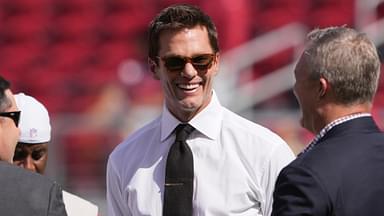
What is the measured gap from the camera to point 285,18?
8680 mm

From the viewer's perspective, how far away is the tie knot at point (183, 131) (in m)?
3.39

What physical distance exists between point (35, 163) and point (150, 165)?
60 cm

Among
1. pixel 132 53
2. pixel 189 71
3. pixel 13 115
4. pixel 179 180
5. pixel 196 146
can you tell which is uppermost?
pixel 132 53

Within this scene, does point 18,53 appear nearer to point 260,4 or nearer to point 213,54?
point 260,4

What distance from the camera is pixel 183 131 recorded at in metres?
3.40

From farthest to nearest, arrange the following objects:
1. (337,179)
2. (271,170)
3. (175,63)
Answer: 1. (175,63)
2. (271,170)
3. (337,179)

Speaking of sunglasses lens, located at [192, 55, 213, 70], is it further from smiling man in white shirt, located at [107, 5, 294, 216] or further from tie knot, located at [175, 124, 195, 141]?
tie knot, located at [175, 124, 195, 141]

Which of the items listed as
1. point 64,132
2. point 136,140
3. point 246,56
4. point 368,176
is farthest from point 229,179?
point 246,56

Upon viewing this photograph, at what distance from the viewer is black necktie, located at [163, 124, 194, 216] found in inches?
129

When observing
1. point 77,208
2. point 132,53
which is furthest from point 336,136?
point 132,53

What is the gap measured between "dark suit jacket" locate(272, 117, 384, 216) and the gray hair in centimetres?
8

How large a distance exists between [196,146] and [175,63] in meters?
0.28

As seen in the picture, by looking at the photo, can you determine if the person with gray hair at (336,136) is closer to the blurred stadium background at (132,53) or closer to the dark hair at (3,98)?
the dark hair at (3,98)

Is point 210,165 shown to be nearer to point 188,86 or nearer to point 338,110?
point 188,86
